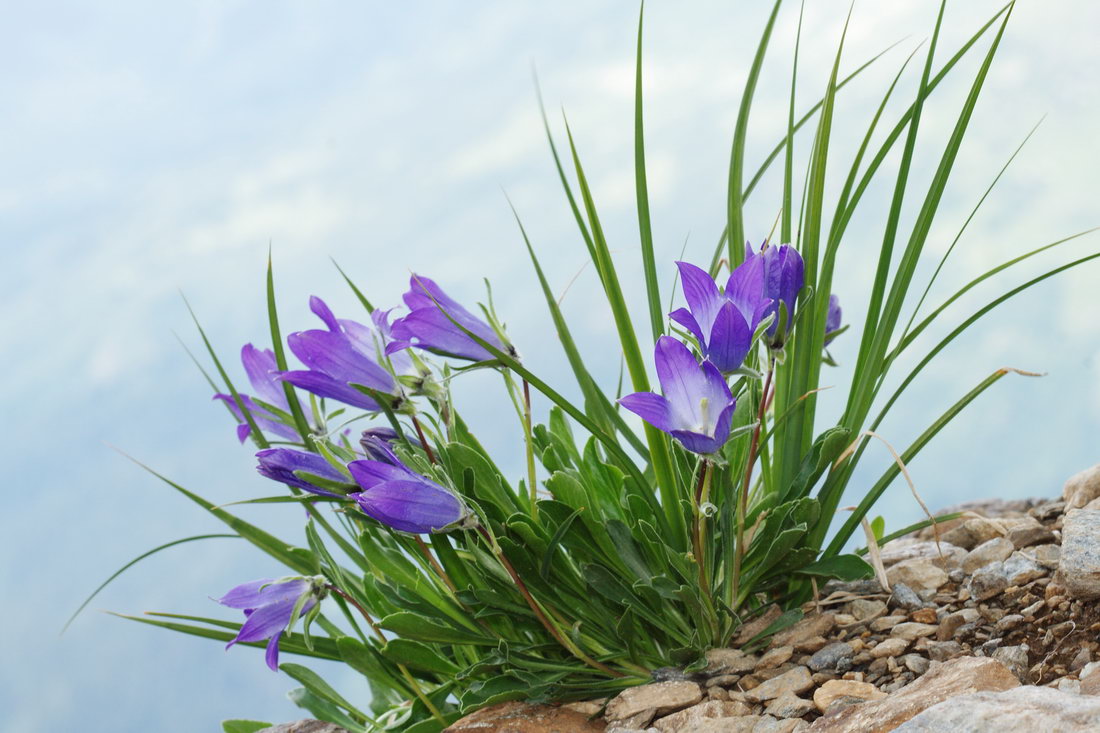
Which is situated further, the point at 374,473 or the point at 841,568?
the point at 841,568

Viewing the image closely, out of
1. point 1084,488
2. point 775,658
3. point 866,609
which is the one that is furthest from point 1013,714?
point 1084,488

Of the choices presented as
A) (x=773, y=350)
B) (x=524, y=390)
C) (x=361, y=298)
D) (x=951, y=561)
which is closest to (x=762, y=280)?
(x=773, y=350)

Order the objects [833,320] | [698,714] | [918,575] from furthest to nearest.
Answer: [833,320] → [918,575] → [698,714]

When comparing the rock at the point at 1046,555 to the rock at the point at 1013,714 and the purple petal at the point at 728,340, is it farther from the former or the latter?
the purple petal at the point at 728,340

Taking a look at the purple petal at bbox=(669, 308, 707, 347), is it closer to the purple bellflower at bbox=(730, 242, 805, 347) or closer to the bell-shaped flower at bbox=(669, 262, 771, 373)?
the bell-shaped flower at bbox=(669, 262, 771, 373)

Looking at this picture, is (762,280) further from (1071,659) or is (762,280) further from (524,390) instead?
(1071,659)

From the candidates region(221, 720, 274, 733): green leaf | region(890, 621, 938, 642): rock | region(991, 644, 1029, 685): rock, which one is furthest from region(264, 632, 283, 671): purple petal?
region(991, 644, 1029, 685): rock

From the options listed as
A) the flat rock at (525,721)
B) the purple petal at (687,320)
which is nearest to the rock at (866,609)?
the flat rock at (525,721)

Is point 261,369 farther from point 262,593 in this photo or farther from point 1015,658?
point 1015,658

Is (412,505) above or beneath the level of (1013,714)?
above
